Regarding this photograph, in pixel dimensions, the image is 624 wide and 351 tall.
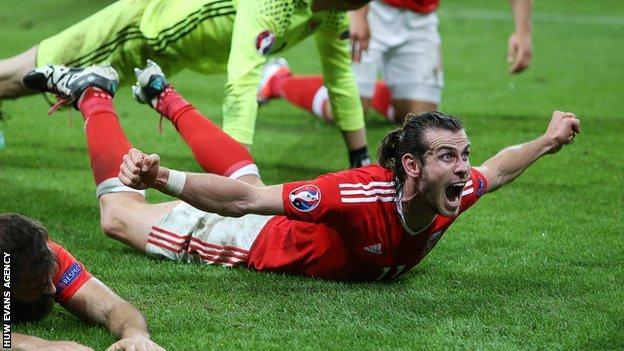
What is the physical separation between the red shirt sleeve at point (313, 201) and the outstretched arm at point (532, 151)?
0.88 m

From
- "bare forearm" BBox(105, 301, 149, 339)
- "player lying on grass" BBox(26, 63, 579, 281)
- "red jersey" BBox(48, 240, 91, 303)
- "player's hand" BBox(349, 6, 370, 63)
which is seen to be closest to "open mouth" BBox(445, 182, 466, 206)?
"player lying on grass" BBox(26, 63, 579, 281)

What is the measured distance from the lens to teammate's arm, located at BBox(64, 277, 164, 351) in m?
3.98

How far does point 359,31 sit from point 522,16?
1230 millimetres

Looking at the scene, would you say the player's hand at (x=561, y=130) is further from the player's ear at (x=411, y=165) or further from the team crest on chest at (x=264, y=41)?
the team crest on chest at (x=264, y=41)

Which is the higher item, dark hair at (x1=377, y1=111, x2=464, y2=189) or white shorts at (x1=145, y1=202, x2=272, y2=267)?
dark hair at (x1=377, y1=111, x2=464, y2=189)

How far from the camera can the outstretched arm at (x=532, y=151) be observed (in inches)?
203

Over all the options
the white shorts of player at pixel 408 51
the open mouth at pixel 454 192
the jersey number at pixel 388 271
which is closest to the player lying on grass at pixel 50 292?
the jersey number at pixel 388 271

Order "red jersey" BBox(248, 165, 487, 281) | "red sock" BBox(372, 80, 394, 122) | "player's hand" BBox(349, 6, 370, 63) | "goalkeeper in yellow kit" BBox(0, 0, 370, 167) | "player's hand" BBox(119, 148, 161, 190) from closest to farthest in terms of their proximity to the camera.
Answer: "player's hand" BBox(119, 148, 161, 190), "red jersey" BBox(248, 165, 487, 281), "goalkeeper in yellow kit" BBox(0, 0, 370, 167), "player's hand" BBox(349, 6, 370, 63), "red sock" BBox(372, 80, 394, 122)

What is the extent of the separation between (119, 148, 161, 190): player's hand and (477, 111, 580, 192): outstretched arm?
1.65 metres

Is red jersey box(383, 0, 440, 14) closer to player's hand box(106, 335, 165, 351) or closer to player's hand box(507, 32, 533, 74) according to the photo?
player's hand box(507, 32, 533, 74)

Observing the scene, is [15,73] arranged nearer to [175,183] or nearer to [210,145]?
[210,145]

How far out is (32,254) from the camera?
3.92m

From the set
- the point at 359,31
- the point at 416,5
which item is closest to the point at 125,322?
the point at 359,31

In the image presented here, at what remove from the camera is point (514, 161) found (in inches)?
204
